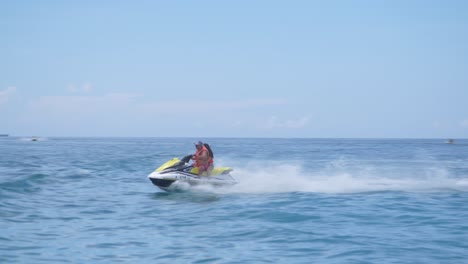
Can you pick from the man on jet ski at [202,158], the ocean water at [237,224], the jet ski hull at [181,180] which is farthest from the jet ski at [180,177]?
the ocean water at [237,224]

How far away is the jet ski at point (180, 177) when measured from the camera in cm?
1834

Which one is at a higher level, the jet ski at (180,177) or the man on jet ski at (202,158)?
the man on jet ski at (202,158)

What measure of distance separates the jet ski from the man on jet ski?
0.53ft

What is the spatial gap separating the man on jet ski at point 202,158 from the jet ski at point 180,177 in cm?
16

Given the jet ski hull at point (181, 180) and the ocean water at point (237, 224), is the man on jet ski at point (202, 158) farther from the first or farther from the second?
the ocean water at point (237, 224)

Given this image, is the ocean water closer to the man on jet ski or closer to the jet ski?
the jet ski

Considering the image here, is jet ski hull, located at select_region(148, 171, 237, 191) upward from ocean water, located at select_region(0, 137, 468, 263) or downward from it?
upward

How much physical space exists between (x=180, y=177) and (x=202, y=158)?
102cm

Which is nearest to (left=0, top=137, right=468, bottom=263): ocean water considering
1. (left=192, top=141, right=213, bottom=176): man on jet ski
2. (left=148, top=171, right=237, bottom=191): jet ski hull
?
(left=148, top=171, right=237, bottom=191): jet ski hull

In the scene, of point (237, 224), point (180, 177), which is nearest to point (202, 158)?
point (180, 177)

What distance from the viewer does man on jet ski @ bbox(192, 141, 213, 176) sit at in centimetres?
1845

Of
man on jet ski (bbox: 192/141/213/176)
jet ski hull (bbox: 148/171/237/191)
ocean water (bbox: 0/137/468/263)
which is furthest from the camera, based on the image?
man on jet ski (bbox: 192/141/213/176)

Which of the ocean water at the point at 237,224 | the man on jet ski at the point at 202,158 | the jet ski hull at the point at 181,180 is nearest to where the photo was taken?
the ocean water at the point at 237,224

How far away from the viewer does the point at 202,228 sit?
1215 centimetres
